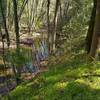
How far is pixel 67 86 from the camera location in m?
8.38

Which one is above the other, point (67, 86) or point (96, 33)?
point (96, 33)

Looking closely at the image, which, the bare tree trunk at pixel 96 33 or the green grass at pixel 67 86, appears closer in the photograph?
the green grass at pixel 67 86

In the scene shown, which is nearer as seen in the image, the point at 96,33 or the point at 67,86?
the point at 67,86

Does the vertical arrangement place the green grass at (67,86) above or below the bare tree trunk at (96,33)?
below

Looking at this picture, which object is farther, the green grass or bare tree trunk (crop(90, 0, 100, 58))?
bare tree trunk (crop(90, 0, 100, 58))

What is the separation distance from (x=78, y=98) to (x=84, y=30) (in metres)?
21.8

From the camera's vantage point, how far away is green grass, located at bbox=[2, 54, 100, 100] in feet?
25.7

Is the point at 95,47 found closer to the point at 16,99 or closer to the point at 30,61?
the point at 16,99

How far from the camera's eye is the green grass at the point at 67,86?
785 centimetres

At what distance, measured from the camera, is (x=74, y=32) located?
100 ft

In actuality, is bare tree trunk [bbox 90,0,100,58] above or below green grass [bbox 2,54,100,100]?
above

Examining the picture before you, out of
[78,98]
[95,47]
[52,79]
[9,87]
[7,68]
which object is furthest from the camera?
[7,68]

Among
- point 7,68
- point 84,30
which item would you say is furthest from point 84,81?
point 84,30

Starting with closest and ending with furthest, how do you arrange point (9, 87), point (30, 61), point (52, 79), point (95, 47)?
point (52, 79)
point (95, 47)
point (9, 87)
point (30, 61)
